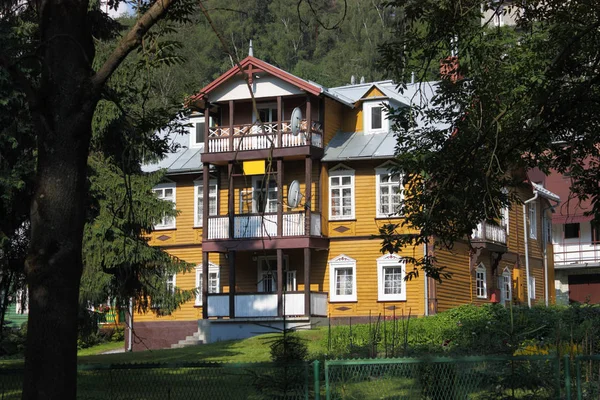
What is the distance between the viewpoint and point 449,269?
36188 mm

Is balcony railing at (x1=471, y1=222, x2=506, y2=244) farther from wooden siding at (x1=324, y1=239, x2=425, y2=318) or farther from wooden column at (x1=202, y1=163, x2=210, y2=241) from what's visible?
wooden column at (x1=202, y1=163, x2=210, y2=241)

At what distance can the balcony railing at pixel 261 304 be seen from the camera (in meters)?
33.7

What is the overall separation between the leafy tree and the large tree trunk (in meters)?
5.58

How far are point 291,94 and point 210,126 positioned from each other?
3.73 m

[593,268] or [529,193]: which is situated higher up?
[529,193]

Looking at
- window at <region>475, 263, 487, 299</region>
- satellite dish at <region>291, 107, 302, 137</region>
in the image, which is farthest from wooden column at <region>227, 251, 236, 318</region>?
window at <region>475, 263, 487, 299</region>

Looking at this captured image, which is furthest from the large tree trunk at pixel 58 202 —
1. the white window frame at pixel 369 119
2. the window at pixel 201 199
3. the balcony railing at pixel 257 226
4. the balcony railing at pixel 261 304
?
the window at pixel 201 199

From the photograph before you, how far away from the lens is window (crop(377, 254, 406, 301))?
34.2m

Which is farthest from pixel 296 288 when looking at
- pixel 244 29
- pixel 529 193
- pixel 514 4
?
pixel 244 29

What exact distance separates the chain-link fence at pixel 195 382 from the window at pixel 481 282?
23795 millimetres

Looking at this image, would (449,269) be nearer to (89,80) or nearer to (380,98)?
(380,98)

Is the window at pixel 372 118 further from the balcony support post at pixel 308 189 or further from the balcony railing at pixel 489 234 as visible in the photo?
the balcony railing at pixel 489 234

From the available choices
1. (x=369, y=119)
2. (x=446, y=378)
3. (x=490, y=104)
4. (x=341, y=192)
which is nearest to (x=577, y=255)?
(x=369, y=119)

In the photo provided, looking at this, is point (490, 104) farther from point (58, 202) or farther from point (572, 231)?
point (572, 231)
